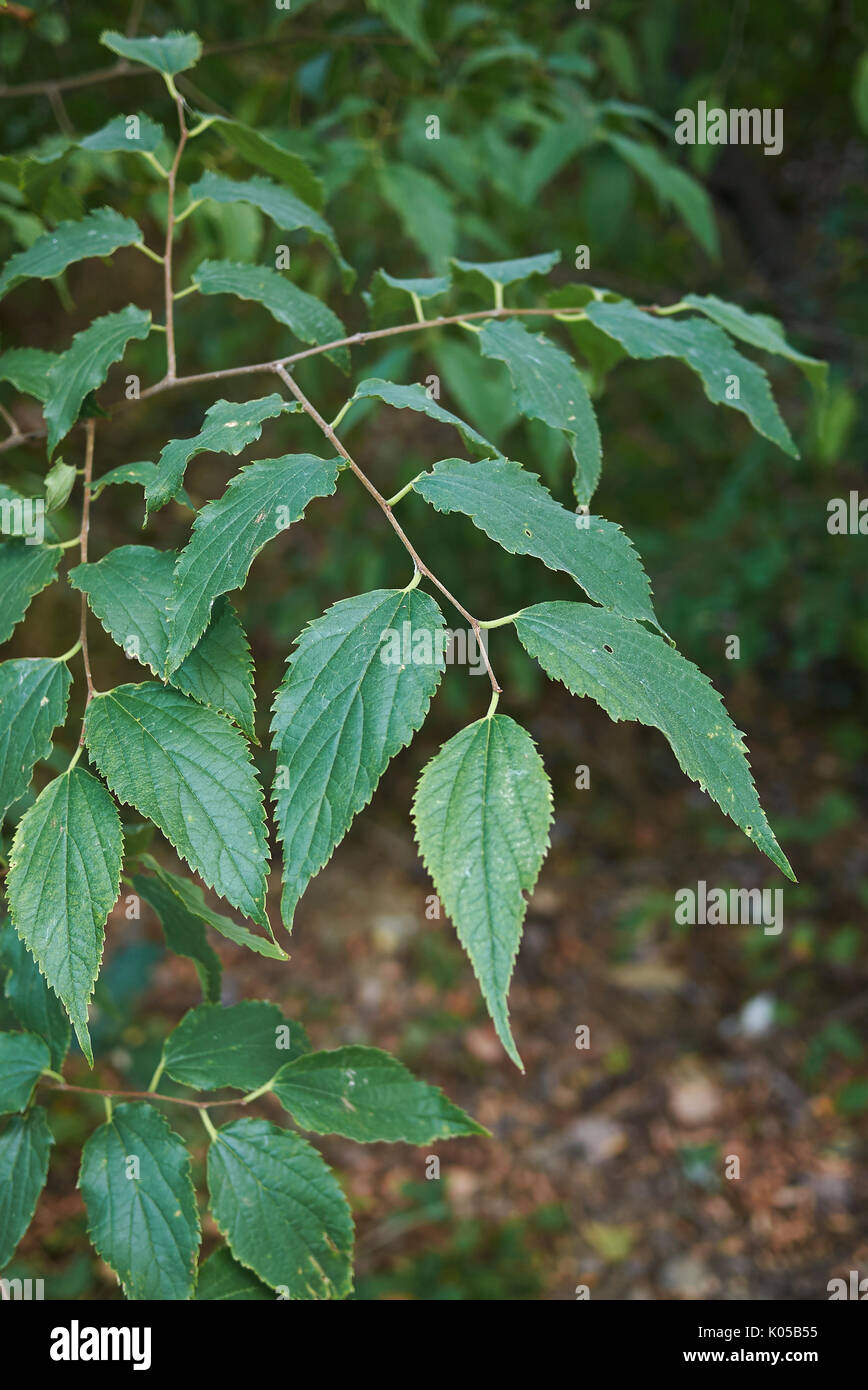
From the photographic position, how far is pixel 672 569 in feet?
9.07

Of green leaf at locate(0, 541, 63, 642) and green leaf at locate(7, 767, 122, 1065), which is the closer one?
green leaf at locate(7, 767, 122, 1065)

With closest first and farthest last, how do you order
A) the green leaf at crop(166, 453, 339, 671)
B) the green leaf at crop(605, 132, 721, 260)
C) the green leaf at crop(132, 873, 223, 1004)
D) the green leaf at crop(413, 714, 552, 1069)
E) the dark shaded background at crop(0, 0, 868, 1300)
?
the green leaf at crop(413, 714, 552, 1069)
the green leaf at crop(166, 453, 339, 671)
the green leaf at crop(132, 873, 223, 1004)
the green leaf at crop(605, 132, 721, 260)
the dark shaded background at crop(0, 0, 868, 1300)

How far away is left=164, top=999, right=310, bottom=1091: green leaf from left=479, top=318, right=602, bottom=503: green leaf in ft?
1.89

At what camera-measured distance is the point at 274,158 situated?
115cm

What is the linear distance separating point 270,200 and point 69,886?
755mm

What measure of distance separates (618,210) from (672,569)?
1185 millimetres

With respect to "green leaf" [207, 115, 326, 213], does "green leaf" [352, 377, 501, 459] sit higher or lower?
lower

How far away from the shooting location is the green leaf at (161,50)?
1.09 m

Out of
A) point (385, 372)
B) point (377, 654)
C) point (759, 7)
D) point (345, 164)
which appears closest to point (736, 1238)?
point (385, 372)

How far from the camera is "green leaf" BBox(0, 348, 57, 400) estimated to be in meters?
1.03

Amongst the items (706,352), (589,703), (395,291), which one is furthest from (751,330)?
(589,703)

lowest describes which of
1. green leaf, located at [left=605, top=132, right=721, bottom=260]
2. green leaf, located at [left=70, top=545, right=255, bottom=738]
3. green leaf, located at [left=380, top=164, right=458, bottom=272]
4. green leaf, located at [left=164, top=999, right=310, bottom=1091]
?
green leaf, located at [left=164, top=999, right=310, bottom=1091]

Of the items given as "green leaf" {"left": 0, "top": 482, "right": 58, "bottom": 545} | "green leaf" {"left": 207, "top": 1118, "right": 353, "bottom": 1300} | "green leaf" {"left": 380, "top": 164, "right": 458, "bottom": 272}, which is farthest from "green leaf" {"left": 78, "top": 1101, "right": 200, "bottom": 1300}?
"green leaf" {"left": 380, "top": 164, "right": 458, "bottom": 272}

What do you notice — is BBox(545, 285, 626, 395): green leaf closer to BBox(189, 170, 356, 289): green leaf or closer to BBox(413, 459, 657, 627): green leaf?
BBox(189, 170, 356, 289): green leaf
